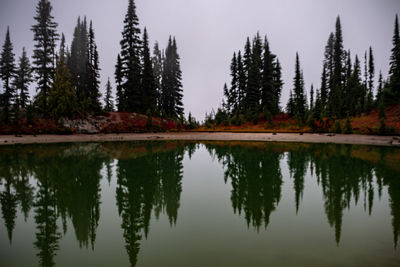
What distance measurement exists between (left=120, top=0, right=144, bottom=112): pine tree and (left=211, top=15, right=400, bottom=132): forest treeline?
660 inches

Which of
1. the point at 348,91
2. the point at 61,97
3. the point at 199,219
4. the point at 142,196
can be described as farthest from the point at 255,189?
the point at 348,91

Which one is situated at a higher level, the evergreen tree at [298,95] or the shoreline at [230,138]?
the evergreen tree at [298,95]

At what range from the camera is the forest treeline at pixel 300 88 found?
42.2m

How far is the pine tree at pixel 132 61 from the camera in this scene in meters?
44.2

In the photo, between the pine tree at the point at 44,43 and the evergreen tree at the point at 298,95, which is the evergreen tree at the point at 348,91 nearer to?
the evergreen tree at the point at 298,95

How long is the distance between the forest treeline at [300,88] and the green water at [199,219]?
3328cm

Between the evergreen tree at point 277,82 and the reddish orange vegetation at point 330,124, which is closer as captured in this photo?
the reddish orange vegetation at point 330,124

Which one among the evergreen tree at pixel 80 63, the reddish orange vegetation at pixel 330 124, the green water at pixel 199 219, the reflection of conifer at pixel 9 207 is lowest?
the green water at pixel 199 219

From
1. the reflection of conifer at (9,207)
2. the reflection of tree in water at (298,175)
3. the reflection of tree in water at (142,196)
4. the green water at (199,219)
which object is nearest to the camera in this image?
the green water at (199,219)

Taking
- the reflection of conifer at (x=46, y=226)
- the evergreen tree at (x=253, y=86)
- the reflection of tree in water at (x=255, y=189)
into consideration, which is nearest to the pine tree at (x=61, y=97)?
the reflection of conifer at (x=46, y=226)

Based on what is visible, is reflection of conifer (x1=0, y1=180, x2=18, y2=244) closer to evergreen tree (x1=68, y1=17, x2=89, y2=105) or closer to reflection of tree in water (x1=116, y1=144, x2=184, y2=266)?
reflection of tree in water (x1=116, y1=144, x2=184, y2=266)

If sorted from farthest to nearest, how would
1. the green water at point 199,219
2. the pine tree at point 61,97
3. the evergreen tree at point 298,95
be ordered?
1. the evergreen tree at point 298,95
2. the pine tree at point 61,97
3. the green water at point 199,219

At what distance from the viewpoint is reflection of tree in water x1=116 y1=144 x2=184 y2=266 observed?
18.1 feet

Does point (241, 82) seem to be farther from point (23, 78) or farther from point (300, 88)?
point (23, 78)
